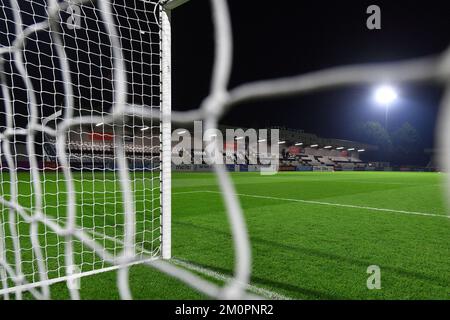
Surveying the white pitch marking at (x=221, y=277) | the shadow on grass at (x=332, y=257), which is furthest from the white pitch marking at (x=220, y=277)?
the shadow on grass at (x=332, y=257)

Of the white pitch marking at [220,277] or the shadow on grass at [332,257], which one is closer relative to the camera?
the white pitch marking at [220,277]

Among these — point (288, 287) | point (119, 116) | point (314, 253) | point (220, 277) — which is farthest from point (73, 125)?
point (314, 253)

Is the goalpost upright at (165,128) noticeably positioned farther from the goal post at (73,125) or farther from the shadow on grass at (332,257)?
the shadow on grass at (332,257)

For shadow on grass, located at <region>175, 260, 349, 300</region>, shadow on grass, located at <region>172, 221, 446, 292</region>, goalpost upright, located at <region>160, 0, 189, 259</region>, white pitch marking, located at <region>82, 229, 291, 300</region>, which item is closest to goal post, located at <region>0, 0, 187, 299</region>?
goalpost upright, located at <region>160, 0, 189, 259</region>

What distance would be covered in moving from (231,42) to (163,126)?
4.83 feet

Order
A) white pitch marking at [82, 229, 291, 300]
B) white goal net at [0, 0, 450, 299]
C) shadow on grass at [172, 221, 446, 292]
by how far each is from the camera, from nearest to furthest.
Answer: white goal net at [0, 0, 450, 299]
white pitch marking at [82, 229, 291, 300]
shadow on grass at [172, 221, 446, 292]

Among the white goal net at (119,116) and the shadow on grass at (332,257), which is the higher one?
the white goal net at (119,116)

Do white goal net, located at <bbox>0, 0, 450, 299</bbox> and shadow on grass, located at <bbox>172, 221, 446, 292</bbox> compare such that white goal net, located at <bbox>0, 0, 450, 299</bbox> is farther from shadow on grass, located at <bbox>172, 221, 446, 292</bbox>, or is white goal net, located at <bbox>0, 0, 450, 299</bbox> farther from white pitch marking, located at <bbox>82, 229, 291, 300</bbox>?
shadow on grass, located at <bbox>172, 221, 446, 292</bbox>

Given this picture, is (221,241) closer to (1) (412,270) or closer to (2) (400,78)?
(1) (412,270)

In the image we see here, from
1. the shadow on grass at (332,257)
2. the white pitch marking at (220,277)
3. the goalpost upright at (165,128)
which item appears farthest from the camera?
the goalpost upright at (165,128)

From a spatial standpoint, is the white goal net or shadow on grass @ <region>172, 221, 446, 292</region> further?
shadow on grass @ <region>172, 221, 446, 292</region>

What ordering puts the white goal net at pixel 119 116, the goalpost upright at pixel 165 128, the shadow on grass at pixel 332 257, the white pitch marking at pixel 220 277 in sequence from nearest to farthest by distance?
the white goal net at pixel 119 116 → the white pitch marking at pixel 220 277 → the shadow on grass at pixel 332 257 → the goalpost upright at pixel 165 128

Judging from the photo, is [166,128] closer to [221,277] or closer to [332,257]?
[221,277]
